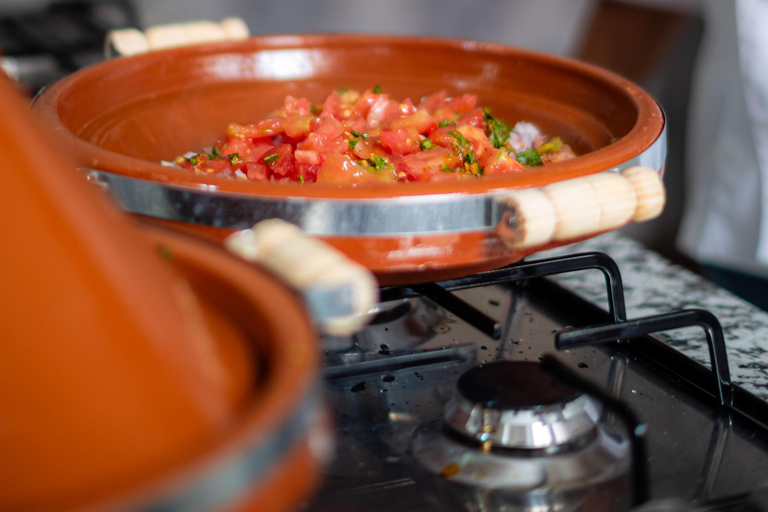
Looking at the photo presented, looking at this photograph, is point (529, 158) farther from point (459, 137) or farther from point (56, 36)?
point (56, 36)

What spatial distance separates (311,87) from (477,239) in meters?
0.50

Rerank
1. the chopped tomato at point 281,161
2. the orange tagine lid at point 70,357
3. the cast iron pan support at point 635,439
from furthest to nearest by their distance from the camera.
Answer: the chopped tomato at point 281,161 → the cast iron pan support at point 635,439 → the orange tagine lid at point 70,357

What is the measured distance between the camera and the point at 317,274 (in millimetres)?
338

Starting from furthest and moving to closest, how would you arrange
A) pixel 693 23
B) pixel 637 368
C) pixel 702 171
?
pixel 693 23
pixel 702 171
pixel 637 368

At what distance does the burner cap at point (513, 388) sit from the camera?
59 cm

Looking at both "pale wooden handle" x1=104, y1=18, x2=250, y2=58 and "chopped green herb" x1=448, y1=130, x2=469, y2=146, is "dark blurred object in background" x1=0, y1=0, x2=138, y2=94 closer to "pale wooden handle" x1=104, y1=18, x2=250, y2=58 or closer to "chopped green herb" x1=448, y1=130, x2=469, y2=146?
"pale wooden handle" x1=104, y1=18, x2=250, y2=58

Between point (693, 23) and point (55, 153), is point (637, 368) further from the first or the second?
point (693, 23)

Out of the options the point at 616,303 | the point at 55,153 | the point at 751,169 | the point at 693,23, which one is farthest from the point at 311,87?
the point at 693,23

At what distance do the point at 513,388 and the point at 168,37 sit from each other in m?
0.65

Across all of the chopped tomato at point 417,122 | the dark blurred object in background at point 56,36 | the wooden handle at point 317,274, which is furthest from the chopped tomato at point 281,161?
the dark blurred object in background at point 56,36

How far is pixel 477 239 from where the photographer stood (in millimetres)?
544

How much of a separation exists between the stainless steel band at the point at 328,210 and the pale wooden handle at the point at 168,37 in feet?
1.44

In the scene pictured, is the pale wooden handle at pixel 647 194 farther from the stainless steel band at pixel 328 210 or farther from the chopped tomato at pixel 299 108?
the chopped tomato at pixel 299 108

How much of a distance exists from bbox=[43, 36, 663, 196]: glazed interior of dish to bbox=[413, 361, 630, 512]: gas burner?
0.22 meters
